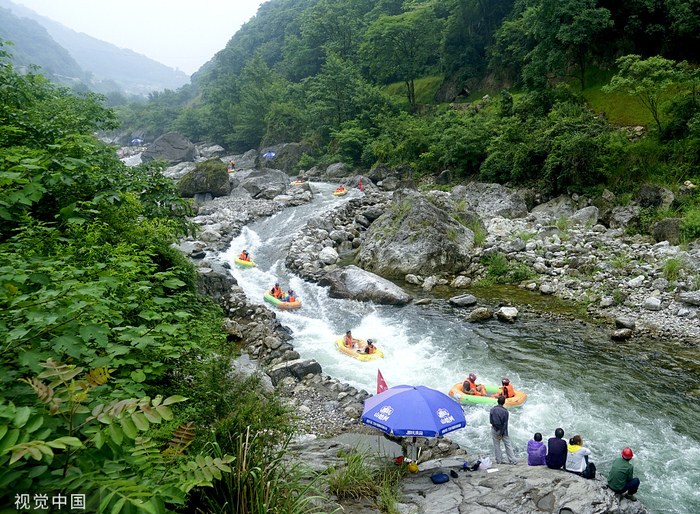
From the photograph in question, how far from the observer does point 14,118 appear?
6.37 metres

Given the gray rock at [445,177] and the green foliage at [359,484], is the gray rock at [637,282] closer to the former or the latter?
the green foliage at [359,484]

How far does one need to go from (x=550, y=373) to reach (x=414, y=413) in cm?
514

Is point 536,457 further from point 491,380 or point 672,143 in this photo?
point 672,143

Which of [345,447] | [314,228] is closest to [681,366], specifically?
[345,447]

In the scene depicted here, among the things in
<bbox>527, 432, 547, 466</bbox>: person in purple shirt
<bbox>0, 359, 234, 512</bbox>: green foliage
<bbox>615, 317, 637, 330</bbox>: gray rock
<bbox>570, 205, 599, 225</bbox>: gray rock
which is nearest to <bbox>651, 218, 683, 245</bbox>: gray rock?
<bbox>570, 205, 599, 225</bbox>: gray rock

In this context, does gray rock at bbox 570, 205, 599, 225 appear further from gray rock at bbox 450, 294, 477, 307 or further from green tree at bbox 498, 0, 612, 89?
green tree at bbox 498, 0, 612, 89

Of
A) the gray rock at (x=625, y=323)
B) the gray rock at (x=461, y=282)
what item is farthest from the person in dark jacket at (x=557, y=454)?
the gray rock at (x=461, y=282)

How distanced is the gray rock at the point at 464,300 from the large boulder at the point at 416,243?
2.30m

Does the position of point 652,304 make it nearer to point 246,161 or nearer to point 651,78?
point 651,78

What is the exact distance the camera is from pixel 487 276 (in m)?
15.5

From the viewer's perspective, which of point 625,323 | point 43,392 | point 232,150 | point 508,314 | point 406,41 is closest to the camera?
point 43,392

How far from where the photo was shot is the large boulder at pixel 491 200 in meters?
20.3

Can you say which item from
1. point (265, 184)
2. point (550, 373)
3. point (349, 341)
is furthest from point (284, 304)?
point (265, 184)

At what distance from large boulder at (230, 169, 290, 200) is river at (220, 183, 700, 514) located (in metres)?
15.5
